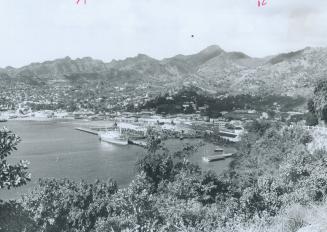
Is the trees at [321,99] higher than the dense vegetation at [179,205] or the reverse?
higher

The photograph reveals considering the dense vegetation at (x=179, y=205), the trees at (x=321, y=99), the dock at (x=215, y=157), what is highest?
the trees at (x=321, y=99)

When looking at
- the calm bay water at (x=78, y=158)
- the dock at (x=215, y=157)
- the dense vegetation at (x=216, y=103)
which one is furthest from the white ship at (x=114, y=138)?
the dense vegetation at (x=216, y=103)

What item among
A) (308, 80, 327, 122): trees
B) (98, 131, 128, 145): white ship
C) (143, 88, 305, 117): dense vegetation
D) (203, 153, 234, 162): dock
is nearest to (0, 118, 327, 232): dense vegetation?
(308, 80, 327, 122): trees

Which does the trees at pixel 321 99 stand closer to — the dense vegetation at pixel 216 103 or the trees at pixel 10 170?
the trees at pixel 10 170

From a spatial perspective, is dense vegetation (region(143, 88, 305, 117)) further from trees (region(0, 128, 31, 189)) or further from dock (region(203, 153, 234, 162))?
trees (region(0, 128, 31, 189))

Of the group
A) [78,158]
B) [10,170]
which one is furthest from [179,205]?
[78,158]

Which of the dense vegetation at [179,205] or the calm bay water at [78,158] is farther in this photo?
the calm bay water at [78,158]
